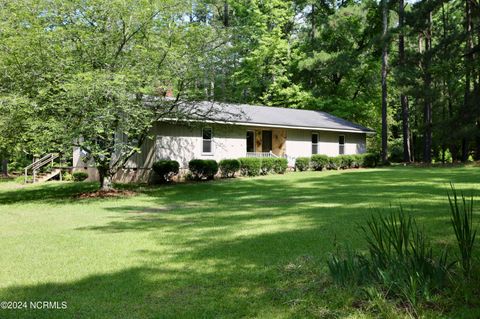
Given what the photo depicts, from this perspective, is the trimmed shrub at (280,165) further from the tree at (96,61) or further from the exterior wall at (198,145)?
the tree at (96,61)

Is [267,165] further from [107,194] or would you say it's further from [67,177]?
[67,177]

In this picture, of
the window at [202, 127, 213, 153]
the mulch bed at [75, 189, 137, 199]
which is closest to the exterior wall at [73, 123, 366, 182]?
the window at [202, 127, 213, 153]

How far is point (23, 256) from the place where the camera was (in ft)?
21.7

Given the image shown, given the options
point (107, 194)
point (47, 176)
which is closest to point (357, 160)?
point (107, 194)

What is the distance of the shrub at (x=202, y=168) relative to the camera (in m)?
20.7

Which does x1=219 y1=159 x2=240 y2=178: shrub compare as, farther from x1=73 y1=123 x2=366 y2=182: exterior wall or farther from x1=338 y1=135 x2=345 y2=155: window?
x1=338 y1=135 x2=345 y2=155: window

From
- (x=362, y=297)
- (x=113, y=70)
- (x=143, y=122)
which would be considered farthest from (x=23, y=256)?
(x=113, y=70)

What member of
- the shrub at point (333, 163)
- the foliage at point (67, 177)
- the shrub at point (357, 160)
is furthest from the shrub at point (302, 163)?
the foliage at point (67, 177)

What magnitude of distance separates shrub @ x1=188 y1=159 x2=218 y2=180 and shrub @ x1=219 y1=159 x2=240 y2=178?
0.67 meters

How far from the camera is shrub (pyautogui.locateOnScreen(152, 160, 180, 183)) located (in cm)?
1977

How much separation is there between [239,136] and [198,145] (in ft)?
10.0

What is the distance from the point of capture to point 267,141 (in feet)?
90.3

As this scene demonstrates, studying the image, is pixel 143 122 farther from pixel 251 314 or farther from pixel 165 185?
pixel 251 314

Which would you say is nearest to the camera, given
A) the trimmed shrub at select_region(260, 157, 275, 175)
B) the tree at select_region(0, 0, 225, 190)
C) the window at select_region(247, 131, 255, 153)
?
the tree at select_region(0, 0, 225, 190)
